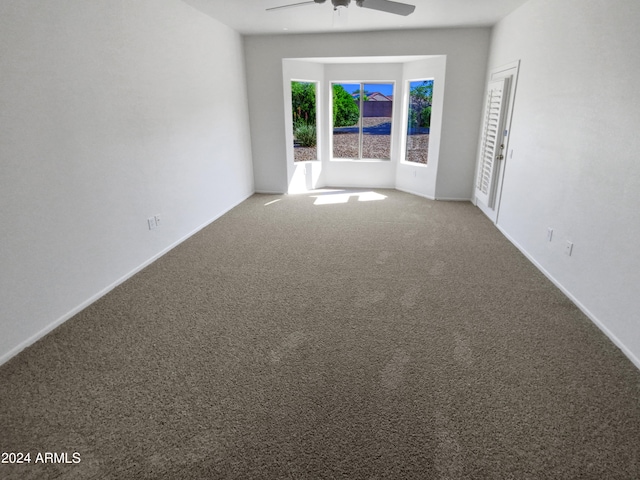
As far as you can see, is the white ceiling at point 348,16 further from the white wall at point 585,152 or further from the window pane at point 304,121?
the window pane at point 304,121

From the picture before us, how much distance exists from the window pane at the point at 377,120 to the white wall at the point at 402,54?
1175 mm

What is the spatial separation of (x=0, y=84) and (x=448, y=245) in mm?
3950

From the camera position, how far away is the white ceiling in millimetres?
4066

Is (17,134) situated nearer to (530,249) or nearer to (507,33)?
(530,249)

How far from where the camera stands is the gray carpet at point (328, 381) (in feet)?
5.32

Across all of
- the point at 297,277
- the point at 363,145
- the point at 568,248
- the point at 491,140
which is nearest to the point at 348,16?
the point at 491,140

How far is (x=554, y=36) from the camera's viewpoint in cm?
332

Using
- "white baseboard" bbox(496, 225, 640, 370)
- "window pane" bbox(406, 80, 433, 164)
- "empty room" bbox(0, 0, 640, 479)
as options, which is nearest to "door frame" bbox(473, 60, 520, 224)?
"empty room" bbox(0, 0, 640, 479)

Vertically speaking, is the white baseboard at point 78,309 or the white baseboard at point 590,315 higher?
the white baseboard at point 78,309

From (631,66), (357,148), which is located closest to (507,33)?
(631,66)

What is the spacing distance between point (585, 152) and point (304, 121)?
16.2 feet

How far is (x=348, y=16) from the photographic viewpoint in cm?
462

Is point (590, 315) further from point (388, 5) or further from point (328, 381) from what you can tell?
point (388, 5)

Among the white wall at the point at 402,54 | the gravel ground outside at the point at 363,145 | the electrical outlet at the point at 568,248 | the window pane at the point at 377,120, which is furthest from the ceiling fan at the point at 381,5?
the gravel ground outside at the point at 363,145
